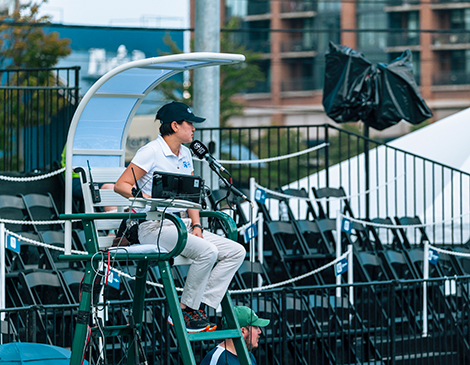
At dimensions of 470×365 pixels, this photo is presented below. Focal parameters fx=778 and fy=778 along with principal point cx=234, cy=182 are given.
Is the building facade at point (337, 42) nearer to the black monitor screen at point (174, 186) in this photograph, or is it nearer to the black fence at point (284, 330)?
Result: the black fence at point (284, 330)

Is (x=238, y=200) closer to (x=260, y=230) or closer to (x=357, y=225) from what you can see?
(x=260, y=230)

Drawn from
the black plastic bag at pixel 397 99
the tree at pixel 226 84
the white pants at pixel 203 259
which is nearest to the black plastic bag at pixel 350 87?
the black plastic bag at pixel 397 99

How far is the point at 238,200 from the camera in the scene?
383 inches

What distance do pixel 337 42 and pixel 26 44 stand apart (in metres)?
26.3

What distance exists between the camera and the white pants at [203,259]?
4871mm

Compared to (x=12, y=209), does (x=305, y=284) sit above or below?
below

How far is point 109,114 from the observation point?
5.89 meters

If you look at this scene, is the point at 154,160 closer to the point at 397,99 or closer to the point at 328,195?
the point at 328,195

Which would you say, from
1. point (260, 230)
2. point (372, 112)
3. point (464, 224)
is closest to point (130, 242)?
point (260, 230)

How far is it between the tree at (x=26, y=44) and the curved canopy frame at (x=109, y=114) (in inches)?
730

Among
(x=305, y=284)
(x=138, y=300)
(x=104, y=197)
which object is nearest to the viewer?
(x=138, y=300)

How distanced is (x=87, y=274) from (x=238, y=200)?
5.28 m

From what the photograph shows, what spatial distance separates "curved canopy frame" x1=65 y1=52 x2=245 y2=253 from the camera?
5.40 meters

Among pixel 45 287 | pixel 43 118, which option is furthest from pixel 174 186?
pixel 43 118
